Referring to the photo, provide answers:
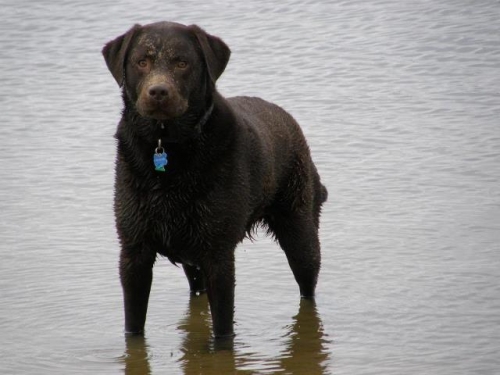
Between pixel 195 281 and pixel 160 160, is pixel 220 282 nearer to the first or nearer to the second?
pixel 160 160

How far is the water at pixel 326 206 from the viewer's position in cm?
727

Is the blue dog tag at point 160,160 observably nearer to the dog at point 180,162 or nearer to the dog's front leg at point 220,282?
the dog at point 180,162

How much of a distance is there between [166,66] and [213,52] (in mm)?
335

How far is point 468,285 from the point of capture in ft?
27.2

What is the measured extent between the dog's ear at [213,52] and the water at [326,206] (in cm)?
166

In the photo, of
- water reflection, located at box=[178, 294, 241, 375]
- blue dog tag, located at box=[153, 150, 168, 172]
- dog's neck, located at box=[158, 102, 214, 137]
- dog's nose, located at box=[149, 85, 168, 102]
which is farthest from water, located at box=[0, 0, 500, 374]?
dog's nose, located at box=[149, 85, 168, 102]

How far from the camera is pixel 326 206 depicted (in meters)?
10.3

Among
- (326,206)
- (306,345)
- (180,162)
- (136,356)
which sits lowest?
(326,206)

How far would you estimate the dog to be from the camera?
653cm

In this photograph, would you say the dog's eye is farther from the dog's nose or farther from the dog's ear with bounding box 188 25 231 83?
the dog's nose

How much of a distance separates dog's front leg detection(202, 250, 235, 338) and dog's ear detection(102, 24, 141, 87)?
3.74 ft

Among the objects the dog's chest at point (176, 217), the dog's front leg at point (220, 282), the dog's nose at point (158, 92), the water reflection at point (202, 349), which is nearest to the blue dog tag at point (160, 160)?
A: the dog's chest at point (176, 217)

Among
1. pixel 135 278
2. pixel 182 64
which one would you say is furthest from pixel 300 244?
pixel 182 64

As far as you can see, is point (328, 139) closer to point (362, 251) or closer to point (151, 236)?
point (362, 251)
